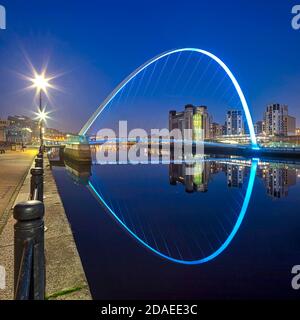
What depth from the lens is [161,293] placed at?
13.4 ft

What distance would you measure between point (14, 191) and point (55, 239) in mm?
4513

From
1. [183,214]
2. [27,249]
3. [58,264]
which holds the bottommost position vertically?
[183,214]

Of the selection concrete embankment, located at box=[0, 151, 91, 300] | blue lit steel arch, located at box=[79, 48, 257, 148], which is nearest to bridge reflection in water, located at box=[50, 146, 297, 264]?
concrete embankment, located at box=[0, 151, 91, 300]

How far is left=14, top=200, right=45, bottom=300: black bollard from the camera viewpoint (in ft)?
5.74

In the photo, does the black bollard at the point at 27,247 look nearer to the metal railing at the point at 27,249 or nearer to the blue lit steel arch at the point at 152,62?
the metal railing at the point at 27,249

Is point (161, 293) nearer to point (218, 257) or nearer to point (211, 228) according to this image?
point (218, 257)

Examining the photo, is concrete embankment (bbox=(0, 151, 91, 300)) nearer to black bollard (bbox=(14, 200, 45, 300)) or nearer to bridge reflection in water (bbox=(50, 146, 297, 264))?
black bollard (bbox=(14, 200, 45, 300))

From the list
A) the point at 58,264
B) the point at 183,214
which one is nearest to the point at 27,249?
the point at 58,264

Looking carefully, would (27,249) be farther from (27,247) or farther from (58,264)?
(58,264)

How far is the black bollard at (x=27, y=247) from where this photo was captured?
175 cm

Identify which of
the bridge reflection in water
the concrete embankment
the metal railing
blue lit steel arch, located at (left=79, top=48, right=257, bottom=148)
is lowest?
the bridge reflection in water

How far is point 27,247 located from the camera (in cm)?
181

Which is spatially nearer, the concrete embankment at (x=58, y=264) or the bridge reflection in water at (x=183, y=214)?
the concrete embankment at (x=58, y=264)

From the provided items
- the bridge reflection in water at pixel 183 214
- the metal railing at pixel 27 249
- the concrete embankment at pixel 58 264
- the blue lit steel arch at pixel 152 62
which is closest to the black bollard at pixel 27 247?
the metal railing at pixel 27 249
